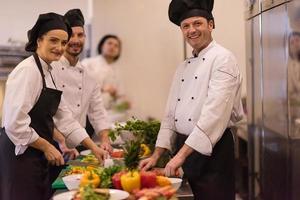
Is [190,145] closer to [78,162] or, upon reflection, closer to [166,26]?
[78,162]

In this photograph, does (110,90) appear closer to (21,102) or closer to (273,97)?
(273,97)

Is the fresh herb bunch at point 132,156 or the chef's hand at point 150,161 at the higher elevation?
the fresh herb bunch at point 132,156

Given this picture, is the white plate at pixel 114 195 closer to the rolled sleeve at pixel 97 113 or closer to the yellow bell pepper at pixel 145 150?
the yellow bell pepper at pixel 145 150

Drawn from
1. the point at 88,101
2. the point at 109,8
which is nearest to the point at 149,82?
the point at 109,8

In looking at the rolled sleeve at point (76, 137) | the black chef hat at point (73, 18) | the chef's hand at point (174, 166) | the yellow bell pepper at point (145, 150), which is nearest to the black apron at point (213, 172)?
the chef's hand at point (174, 166)

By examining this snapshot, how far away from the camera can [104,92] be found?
398 centimetres

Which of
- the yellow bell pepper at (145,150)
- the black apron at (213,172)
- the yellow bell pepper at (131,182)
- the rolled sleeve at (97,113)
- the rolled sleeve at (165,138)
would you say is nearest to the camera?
the yellow bell pepper at (131,182)

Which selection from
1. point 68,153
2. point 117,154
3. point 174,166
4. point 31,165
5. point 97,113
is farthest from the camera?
point 97,113

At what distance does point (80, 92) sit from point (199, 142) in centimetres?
100

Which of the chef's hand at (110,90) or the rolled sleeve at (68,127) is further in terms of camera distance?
the chef's hand at (110,90)

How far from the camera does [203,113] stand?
1.66 m

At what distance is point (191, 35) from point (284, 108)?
1.94 feet

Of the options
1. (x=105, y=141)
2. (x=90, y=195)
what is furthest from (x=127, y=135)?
(x=90, y=195)

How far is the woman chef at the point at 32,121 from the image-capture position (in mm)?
1748
